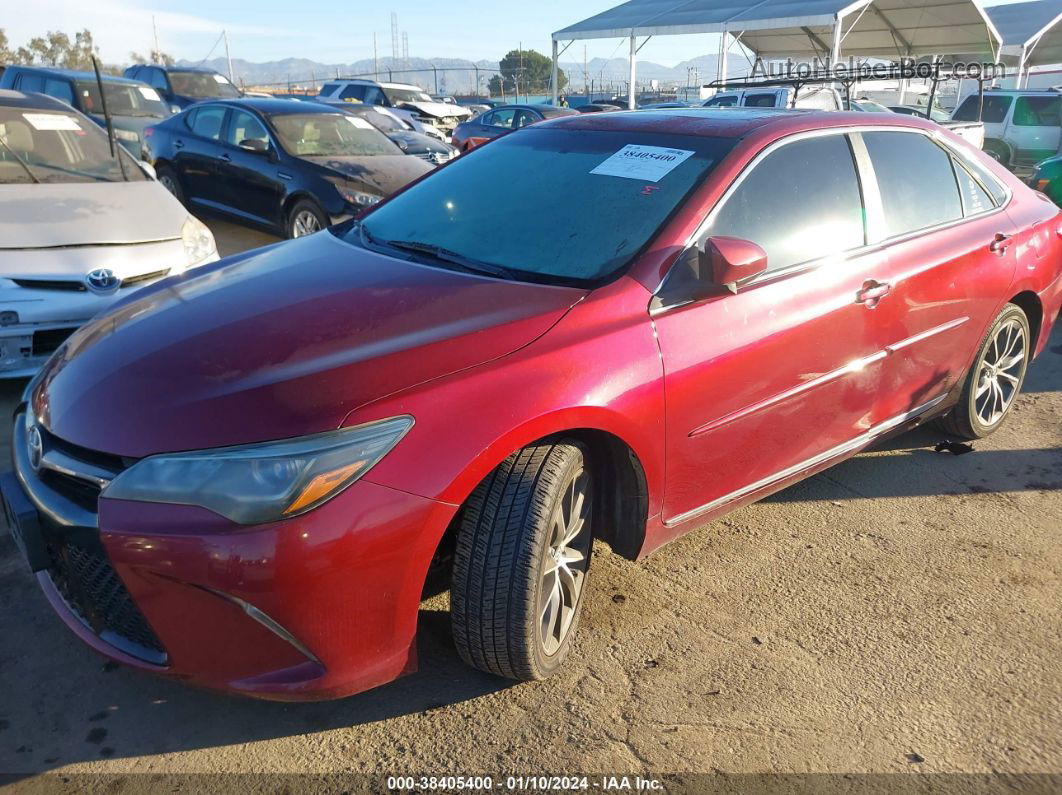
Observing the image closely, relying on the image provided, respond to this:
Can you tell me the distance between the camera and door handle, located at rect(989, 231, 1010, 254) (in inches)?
152

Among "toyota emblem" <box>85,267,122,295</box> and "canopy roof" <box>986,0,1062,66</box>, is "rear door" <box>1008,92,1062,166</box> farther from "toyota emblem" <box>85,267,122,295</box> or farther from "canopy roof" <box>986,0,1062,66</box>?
"toyota emblem" <box>85,267,122,295</box>

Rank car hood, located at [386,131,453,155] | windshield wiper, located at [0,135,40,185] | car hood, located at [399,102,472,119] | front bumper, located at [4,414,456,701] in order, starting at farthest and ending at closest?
car hood, located at [399,102,472,119], car hood, located at [386,131,453,155], windshield wiper, located at [0,135,40,185], front bumper, located at [4,414,456,701]

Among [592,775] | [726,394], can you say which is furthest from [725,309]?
[592,775]

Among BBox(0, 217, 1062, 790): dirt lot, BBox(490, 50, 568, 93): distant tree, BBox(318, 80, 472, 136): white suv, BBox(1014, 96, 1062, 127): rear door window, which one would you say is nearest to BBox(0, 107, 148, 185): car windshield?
BBox(0, 217, 1062, 790): dirt lot

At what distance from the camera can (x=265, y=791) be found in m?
2.16

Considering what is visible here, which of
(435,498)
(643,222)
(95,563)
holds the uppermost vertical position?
(643,222)

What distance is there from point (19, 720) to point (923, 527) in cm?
326

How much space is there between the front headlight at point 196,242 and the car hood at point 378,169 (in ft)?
7.95

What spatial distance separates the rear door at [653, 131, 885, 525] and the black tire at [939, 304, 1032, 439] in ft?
3.39

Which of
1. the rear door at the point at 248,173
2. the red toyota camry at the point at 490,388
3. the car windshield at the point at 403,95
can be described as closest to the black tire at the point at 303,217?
the rear door at the point at 248,173

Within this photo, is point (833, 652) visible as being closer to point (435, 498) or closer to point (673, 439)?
point (673, 439)

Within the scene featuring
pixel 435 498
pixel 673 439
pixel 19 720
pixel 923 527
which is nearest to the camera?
pixel 435 498

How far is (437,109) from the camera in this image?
2158 cm

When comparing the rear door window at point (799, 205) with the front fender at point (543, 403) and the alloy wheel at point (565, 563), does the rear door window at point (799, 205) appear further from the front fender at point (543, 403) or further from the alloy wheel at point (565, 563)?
the alloy wheel at point (565, 563)
